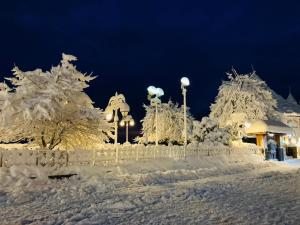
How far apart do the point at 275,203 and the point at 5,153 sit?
403 inches

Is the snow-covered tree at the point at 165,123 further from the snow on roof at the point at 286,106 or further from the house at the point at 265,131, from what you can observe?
the house at the point at 265,131

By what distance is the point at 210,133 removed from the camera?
3331 cm

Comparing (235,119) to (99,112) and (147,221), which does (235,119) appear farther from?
(147,221)

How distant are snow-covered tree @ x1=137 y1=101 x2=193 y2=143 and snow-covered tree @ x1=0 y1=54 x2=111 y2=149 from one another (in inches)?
1624

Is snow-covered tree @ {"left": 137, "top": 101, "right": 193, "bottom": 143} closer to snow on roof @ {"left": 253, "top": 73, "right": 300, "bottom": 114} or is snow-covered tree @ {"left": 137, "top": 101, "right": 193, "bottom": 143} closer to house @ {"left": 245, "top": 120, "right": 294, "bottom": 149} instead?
snow on roof @ {"left": 253, "top": 73, "right": 300, "bottom": 114}

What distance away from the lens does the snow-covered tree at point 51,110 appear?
15289 mm

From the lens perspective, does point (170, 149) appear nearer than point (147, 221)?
No

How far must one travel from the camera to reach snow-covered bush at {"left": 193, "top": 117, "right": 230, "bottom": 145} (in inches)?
1296

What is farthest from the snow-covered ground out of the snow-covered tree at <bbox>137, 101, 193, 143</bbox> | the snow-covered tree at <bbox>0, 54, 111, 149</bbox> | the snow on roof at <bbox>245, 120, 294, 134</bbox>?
the snow-covered tree at <bbox>137, 101, 193, 143</bbox>

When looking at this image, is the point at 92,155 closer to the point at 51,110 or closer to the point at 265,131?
the point at 51,110

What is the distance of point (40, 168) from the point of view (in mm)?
14672

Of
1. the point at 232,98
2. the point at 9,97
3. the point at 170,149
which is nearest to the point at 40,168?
the point at 9,97

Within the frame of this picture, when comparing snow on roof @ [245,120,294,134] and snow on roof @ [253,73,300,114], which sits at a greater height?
snow on roof @ [253,73,300,114]

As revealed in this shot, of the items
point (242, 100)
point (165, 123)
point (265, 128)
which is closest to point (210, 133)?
point (265, 128)
